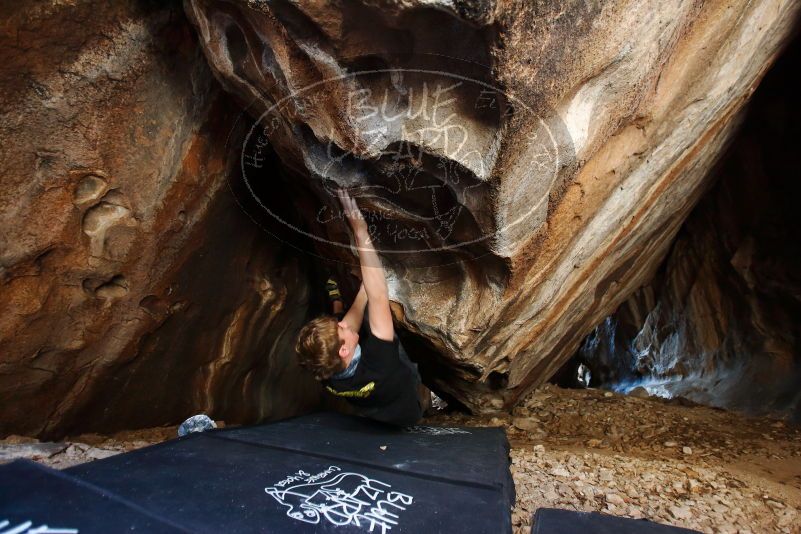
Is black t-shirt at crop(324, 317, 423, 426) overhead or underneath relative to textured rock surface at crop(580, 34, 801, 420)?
underneath

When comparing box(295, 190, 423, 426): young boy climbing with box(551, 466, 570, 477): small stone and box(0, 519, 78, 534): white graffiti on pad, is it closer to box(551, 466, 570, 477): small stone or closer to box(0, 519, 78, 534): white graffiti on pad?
box(551, 466, 570, 477): small stone

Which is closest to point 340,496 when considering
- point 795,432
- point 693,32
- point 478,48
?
point 478,48

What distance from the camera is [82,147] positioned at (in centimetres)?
233

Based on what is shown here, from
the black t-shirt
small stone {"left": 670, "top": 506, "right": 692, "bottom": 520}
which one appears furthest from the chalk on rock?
small stone {"left": 670, "top": 506, "right": 692, "bottom": 520}

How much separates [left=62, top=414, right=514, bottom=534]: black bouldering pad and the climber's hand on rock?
113 centimetres

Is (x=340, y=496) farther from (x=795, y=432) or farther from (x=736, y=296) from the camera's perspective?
(x=736, y=296)

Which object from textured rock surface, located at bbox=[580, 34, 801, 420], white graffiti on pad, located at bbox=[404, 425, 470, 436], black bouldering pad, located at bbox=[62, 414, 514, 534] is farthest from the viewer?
textured rock surface, located at bbox=[580, 34, 801, 420]

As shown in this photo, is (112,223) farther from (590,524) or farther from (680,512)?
(680,512)

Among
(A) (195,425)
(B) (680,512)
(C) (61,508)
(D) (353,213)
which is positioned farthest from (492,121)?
(A) (195,425)

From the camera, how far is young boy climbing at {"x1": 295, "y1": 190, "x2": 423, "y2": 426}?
246cm

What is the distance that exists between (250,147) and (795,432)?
14.0 ft

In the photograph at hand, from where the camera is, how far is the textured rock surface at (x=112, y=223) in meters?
2.17

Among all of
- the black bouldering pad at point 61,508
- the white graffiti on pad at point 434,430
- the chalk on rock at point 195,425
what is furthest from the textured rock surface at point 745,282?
the black bouldering pad at point 61,508

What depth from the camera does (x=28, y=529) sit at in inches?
56.1
